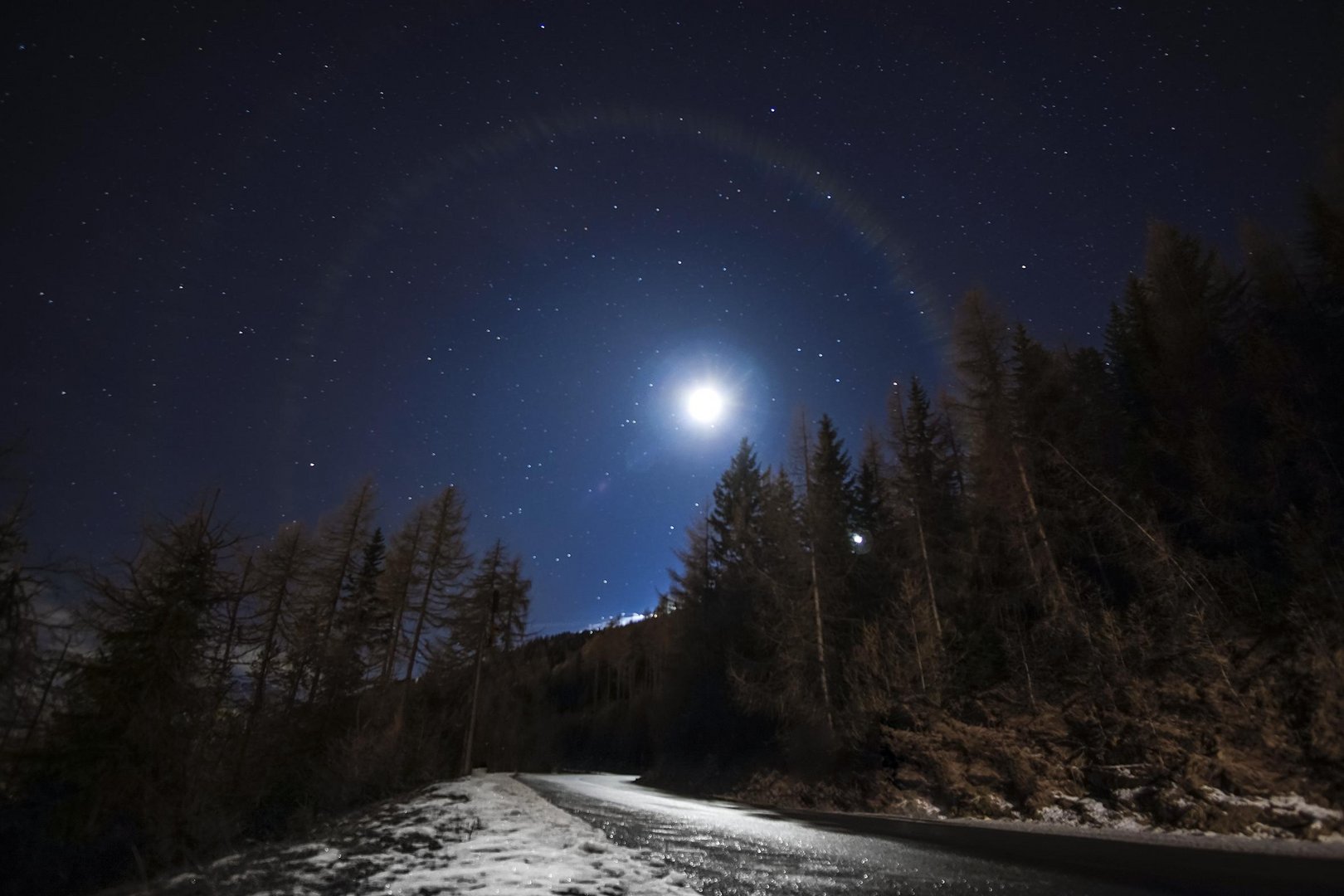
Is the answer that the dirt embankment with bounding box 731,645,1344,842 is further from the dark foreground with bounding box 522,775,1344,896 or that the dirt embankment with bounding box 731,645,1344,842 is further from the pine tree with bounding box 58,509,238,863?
the pine tree with bounding box 58,509,238,863

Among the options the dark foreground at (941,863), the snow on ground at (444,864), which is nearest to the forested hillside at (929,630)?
the dark foreground at (941,863)

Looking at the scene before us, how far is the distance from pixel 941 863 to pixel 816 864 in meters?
1.58

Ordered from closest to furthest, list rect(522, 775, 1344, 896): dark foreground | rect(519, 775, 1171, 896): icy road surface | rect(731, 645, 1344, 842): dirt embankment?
rect(519, 775, 1171, 896): icy road surface
rect(522, 775, 1344, 896): dark foreground
rect(731, 645, 1344, 842): dirt embankment

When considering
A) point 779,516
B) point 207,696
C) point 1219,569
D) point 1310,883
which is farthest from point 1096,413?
point 207,696

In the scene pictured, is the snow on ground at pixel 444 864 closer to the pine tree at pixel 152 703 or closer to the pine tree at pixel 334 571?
the pine tree at pixel 152 703

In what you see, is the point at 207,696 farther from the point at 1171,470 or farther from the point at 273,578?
the point at 1171,470

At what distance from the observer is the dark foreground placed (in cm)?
523

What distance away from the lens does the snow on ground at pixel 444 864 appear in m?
4.26

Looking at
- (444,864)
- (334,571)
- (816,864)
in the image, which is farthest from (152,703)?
(334,571)

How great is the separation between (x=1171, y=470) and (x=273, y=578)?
36.3 m

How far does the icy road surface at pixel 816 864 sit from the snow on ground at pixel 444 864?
1.70 feet

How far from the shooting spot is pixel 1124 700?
14844 mm

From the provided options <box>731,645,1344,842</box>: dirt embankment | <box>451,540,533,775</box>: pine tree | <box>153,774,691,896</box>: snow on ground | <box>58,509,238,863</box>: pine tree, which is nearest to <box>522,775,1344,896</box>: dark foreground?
<box>153,774,691,896</box>: snow on ground

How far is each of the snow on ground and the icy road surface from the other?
518 millimetres
